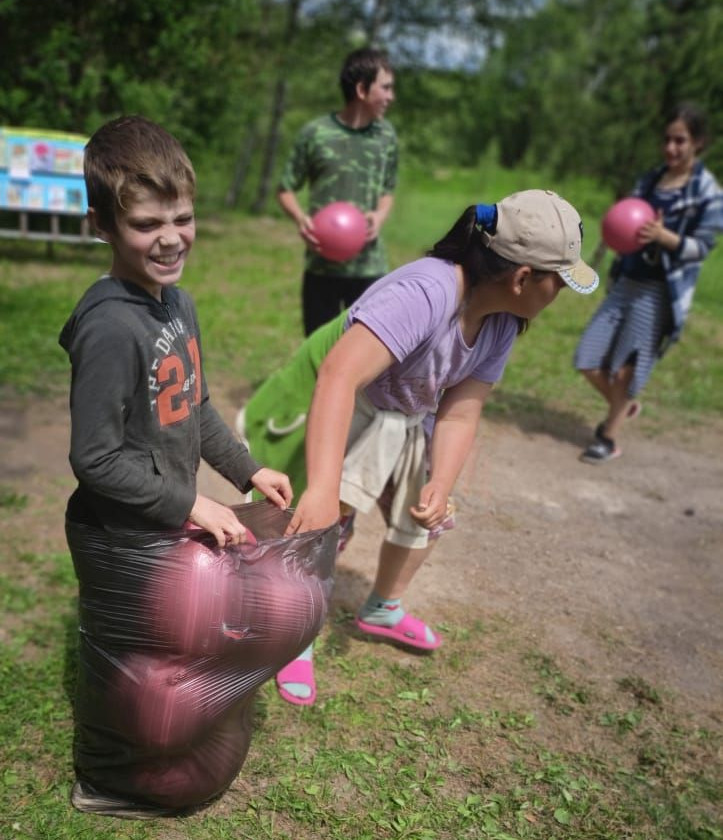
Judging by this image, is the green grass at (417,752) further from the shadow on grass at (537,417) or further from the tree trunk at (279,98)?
the tree trunk at (279,98)

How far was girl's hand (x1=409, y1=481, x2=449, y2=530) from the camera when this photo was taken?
2340 mm

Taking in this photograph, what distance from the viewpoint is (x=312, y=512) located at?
78.6 inches

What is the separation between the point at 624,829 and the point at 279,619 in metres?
1.22

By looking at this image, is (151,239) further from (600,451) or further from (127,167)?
(600,451)

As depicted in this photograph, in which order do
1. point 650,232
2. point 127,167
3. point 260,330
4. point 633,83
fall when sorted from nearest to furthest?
point 127,167 → point 650,232 → point 260,330 → point 633,83

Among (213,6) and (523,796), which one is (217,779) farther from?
(213,6)

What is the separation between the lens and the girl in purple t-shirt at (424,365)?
6.65 feet

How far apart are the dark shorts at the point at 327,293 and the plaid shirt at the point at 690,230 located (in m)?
1.79

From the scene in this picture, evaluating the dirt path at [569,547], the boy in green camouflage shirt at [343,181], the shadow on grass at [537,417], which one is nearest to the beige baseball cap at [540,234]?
the dirt path at [569,547]

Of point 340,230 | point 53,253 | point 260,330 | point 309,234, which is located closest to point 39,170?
point 53,253

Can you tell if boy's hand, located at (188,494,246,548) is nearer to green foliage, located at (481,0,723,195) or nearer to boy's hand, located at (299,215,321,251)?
boy's hand, located at (299,215,321,251)

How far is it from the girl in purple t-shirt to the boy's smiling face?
456 millimetres

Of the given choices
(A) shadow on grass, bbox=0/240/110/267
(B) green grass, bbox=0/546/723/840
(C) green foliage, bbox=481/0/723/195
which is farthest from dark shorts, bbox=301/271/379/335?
(C) green foliage, bbox=481/0/723/195

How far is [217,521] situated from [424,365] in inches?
30.9
